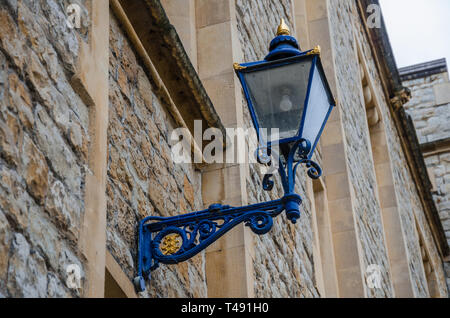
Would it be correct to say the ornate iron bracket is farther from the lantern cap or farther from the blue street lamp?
the lantern cap

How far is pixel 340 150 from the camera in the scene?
950cm

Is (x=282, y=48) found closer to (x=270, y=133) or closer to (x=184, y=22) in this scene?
(x=270, y=133)

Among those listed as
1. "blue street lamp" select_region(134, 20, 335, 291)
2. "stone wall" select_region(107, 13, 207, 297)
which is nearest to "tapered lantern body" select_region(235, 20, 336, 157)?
"blue street lamp" select_region(134, 20, 335, 291)

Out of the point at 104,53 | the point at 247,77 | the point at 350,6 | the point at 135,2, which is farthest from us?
the point at 350,6

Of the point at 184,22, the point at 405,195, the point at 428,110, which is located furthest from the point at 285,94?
the point at 428,110

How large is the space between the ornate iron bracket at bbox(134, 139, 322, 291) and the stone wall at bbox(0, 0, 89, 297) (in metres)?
0.72

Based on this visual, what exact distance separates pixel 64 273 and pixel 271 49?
4.96 feet

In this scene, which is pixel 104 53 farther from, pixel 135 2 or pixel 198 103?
pixel 198 103

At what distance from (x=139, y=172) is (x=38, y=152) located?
3.97 feet

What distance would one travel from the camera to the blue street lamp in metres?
3.72

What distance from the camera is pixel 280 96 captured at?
149 inches

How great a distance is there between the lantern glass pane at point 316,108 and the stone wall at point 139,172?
78 centimetres

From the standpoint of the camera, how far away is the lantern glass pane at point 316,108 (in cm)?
376

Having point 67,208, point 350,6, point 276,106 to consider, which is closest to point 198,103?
point 276,106
